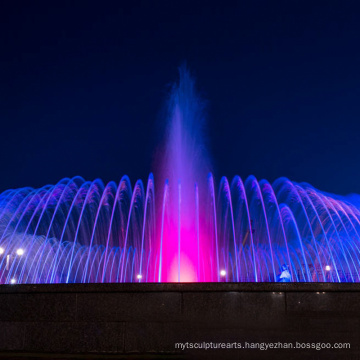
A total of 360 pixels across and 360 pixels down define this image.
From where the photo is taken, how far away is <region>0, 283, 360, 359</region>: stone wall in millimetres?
7379

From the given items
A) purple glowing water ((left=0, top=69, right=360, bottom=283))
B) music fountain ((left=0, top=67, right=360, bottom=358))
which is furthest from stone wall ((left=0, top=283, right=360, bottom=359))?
purple glowing water ((left=0, top=69, right=360, bottom=283))

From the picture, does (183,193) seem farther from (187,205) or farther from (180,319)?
(180,319)

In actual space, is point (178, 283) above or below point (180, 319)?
above

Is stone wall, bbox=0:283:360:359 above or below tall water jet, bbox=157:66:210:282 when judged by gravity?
below

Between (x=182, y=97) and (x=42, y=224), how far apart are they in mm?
23167

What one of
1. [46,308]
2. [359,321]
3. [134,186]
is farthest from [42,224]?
[359,321]

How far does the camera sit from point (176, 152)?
16.8 meters

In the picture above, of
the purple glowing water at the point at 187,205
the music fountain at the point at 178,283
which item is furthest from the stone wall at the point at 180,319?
the purple glowing water at the point at 187,205

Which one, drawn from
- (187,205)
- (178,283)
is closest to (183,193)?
(187,205)

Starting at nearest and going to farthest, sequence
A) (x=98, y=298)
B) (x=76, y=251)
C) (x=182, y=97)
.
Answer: (x=98, y=298) → (x=182, y=97) → (x=76, y=251)

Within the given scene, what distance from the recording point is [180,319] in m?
7.55

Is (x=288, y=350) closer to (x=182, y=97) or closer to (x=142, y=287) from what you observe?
(x=142, y=287)

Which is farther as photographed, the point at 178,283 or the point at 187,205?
the point at 187,205

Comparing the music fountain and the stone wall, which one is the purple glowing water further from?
the stone wall
